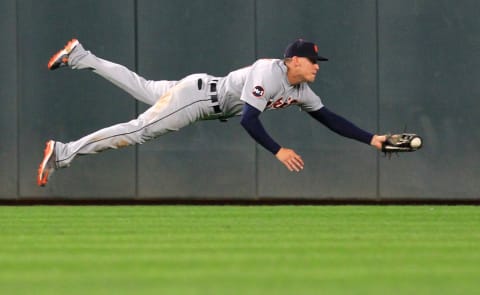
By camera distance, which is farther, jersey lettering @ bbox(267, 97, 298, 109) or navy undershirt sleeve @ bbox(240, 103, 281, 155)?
jersey lettering @ bbox(267, 97, 298, 109)

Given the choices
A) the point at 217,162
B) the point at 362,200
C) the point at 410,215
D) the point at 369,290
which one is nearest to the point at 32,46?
the point at 217,162

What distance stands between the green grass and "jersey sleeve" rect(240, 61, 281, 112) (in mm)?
1077

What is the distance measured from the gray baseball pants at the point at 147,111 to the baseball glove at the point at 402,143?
159 cm

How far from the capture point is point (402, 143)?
36.8 ft

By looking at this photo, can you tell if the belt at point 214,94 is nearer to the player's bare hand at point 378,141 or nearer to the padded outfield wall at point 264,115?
the player's bare hand at point 378,141

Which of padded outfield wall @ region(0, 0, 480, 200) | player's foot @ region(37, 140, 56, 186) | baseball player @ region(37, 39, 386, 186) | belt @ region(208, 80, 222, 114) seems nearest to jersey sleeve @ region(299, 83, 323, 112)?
baseball player @ region(37, 39, 386, 186)

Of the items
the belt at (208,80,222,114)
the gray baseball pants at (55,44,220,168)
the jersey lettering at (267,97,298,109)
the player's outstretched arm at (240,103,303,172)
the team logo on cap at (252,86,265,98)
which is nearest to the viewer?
the player's outstretched arm at (240,103,303,172)

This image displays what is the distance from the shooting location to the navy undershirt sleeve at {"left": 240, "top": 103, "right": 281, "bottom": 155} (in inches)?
421

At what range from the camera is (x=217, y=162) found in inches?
640

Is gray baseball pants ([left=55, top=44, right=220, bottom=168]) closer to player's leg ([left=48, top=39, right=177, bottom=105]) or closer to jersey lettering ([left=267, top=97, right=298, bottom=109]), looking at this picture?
player's leg ([left=48, top=39, right=177, bottom=105])

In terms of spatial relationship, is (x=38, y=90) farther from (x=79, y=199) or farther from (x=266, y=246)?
(x=266, y=246)

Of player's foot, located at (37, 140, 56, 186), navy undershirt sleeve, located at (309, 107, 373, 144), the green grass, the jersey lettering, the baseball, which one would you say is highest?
the jersey lettering

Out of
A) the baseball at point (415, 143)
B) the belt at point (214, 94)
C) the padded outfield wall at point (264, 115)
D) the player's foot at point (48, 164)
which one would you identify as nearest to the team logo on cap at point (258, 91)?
the belt at point (214, 94)

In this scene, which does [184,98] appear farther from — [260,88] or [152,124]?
[260,88]
